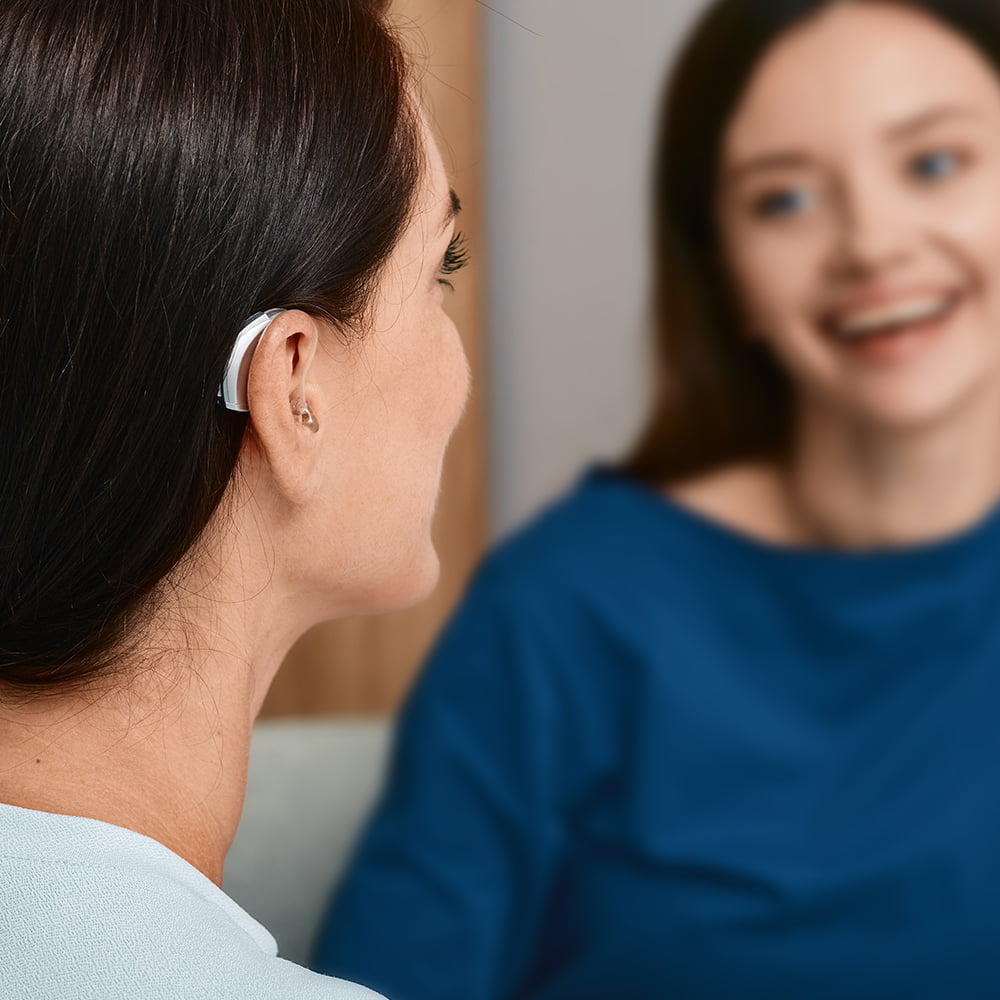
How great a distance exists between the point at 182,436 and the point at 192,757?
0.12 m

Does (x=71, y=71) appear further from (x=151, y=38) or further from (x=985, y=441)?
(x=985, y=441)

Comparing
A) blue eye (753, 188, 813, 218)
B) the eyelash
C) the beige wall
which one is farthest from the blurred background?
the eyelash

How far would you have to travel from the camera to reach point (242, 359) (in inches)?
17.4

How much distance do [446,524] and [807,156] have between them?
2.21 ft

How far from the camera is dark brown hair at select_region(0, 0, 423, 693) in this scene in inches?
16.1

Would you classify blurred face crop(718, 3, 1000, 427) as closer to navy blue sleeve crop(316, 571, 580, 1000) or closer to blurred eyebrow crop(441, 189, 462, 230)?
navy blue sleeve crop(316, 571, 580, 1000)

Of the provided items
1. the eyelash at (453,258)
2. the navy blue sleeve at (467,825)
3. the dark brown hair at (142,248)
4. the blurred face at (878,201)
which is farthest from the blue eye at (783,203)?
the dark brown hair at (142,248)

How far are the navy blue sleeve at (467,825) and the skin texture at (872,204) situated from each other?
0.29m

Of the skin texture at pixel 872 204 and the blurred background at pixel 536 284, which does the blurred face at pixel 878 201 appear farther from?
the blurred background at pixel 536 284

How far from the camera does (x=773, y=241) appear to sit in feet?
3.19

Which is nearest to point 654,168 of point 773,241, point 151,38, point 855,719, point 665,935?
point 773,241

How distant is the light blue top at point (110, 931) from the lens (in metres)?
0.39

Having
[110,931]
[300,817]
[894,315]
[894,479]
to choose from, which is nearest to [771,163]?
[894,315]

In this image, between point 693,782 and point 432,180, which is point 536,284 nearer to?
point 693,782
